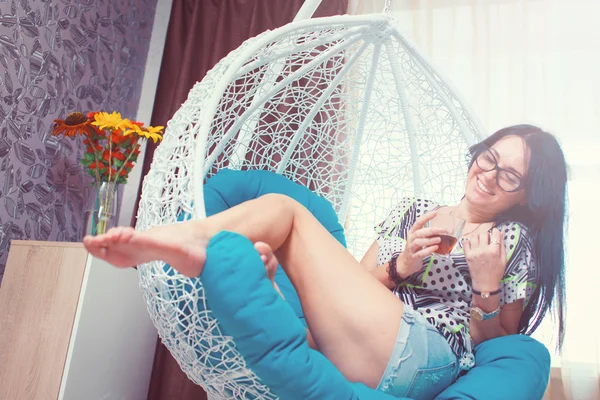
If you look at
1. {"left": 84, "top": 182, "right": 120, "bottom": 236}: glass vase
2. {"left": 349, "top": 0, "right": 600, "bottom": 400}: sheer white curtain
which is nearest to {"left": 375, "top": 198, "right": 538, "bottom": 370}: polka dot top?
{"left": 349, "top": 0, "right": 600, "bottom": 400}: sheer white curtain

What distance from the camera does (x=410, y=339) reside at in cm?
109

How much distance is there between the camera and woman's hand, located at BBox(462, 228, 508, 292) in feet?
4.01

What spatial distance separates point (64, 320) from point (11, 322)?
21 cm

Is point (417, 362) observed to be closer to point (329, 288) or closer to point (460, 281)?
point (329, 288)

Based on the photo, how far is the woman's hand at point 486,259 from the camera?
48.1 inches

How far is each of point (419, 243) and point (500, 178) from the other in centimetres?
37

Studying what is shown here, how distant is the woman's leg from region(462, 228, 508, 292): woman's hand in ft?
0.76

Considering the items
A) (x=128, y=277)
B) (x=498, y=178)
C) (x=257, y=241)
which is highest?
(x=498, y=178)

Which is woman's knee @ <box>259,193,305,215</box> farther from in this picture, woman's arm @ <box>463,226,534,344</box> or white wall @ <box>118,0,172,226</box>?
white wall @ <box>118,0,172,226</box>

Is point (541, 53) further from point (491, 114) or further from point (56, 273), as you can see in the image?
point (56, 273)

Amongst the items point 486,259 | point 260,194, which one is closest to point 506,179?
point 486,259

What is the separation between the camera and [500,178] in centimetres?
141

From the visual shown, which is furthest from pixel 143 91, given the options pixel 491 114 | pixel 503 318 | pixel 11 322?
pixel 503 318

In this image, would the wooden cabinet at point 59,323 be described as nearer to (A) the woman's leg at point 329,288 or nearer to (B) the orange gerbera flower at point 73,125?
(B) the orange gerbera flower at point 73,125
